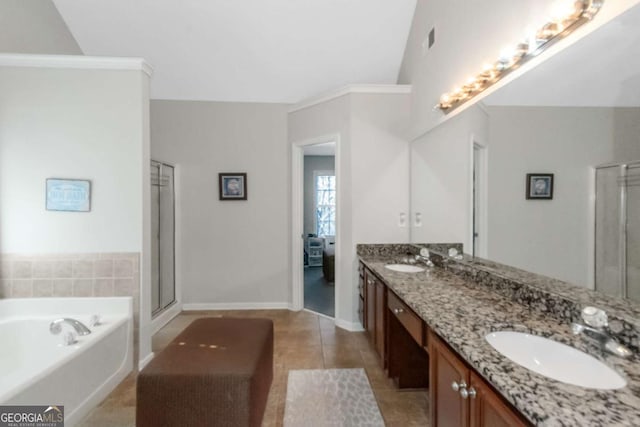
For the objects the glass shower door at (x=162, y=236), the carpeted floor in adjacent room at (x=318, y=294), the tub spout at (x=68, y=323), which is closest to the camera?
the tub spout at (x=68, y=323)

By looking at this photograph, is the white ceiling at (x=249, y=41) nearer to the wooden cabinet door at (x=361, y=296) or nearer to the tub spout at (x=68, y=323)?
the wooden cabinet door at (x=361, y=296)

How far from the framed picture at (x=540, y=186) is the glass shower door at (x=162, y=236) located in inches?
138

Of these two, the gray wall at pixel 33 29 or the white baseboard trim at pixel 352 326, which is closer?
the gray wall at pixel 33 29

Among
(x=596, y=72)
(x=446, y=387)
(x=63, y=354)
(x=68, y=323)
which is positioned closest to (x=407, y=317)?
(x=446, y=387)

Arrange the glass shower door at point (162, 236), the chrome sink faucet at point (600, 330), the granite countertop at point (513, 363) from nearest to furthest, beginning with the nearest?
the granite countertop at point (513, 363) < the chrome sink faucet at point (600, 330) < the glass shower door at point (162, 236)

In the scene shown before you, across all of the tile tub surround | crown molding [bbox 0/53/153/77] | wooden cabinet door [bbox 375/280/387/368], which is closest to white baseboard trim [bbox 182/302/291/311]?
the tile tub surround

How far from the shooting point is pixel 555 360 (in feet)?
3.40

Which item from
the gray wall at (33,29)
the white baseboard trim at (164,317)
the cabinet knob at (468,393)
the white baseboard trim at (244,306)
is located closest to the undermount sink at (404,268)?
the cabinet knob at (468,393)

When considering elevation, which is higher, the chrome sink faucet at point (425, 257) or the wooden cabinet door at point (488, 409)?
the chrome sink faucet at point (425, 257)

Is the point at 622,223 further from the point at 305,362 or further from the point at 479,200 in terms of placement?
the point at 305,362

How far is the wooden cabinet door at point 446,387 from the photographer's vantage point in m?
1.08

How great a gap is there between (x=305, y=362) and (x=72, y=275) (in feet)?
6.87

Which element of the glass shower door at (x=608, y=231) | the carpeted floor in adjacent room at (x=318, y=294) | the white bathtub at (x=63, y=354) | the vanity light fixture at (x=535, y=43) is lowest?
the carpeted floor in adjacent room at (x=318, y=294)

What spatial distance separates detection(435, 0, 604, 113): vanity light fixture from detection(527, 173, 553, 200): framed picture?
594 millimetres
